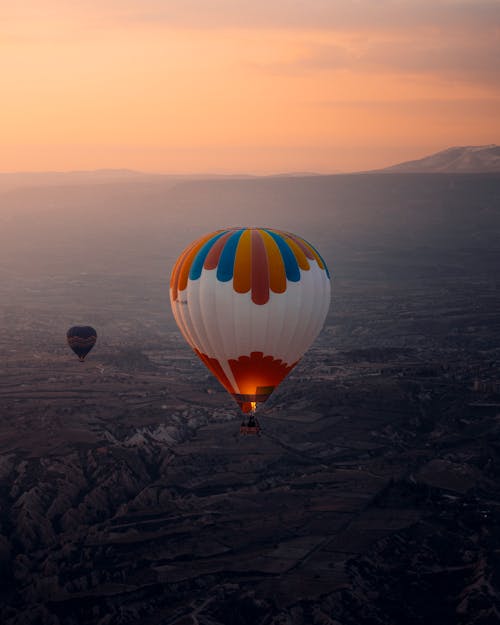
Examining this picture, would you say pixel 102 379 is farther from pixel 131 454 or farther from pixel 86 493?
pixel 86 493

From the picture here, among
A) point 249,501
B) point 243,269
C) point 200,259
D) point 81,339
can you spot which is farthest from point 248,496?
point 243,269

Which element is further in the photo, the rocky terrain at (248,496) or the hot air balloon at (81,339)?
the hot air balloon at (81,339)

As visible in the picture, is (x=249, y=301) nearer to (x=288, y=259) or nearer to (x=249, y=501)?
(x=288, y=259)

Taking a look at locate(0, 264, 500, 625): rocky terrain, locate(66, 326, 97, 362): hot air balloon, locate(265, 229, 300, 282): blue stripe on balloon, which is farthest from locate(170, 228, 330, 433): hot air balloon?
locate(66, 326, 97, 362): hot air balloon

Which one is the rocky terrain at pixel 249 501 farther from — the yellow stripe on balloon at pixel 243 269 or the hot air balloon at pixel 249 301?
the yellow stripe on balloon at pixel 243 269

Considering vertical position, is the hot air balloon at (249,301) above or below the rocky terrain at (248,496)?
above

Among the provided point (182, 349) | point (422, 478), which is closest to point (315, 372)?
point (182, 349)

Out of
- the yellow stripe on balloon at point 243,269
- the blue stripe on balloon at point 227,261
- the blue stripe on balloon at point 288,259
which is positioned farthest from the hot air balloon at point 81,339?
the yellow stripe on balloon at point 243,269
